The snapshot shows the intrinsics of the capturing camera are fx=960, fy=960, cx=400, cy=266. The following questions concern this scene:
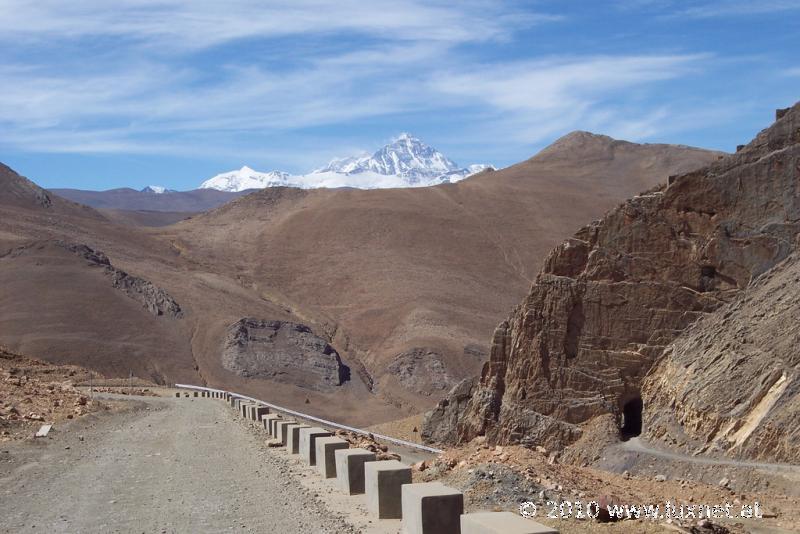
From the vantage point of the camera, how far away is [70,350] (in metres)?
62.7

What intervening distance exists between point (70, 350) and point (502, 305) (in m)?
42.5

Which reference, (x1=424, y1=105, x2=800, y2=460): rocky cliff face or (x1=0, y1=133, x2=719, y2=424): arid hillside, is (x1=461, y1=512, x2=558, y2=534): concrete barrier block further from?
(x1=0, y1=133, x2=719, y2=424): arid hillside

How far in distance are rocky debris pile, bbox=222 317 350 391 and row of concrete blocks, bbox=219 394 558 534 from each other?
177ft

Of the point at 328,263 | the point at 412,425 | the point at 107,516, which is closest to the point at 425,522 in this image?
the point at 107,516

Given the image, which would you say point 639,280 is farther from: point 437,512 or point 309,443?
→ point 437,512

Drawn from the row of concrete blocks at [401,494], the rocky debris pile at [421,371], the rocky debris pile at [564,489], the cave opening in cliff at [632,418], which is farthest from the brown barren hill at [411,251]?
the row of concrete blocks at [401,494]

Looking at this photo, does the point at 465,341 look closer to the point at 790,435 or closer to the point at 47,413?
the point at 47,413

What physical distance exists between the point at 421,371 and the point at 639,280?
49.1m

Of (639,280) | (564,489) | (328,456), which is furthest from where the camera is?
(639,280)

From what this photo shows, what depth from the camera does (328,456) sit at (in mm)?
14297

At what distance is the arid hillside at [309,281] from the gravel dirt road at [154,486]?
40526 mm

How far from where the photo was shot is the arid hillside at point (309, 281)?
222 ft

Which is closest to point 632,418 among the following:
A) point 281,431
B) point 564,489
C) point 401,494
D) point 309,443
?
point 281,431

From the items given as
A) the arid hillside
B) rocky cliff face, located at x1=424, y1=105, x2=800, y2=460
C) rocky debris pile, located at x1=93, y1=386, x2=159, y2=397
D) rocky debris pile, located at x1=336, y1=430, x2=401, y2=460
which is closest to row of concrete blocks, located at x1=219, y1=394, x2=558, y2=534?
rocky debris pile, located at x1=336, y1=430, x2=401, y2=460
